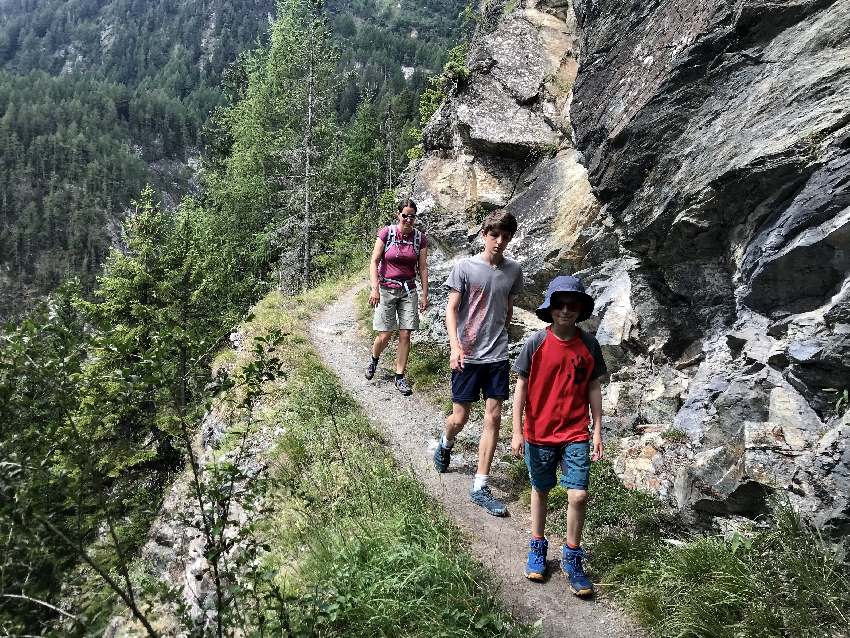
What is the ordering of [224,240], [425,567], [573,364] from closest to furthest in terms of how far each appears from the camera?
[425,567]
[573,364]
[224,240]

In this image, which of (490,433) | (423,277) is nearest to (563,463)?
(490,433)

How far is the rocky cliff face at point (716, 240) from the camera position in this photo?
387cm

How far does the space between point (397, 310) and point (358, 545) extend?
4001mm

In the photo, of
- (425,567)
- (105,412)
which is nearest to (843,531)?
(425,567)

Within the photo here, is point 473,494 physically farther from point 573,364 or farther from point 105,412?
point 105,412

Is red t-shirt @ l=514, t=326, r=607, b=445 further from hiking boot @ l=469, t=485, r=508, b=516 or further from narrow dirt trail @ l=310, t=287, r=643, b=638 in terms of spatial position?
hiking boot @ l=469, t=485, r=508, b=516

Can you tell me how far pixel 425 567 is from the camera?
140 inches

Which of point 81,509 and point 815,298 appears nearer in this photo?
point 81,509

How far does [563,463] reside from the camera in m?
3.92

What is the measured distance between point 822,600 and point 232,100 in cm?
4164

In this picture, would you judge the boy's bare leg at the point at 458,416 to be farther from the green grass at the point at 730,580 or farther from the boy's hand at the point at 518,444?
the green grass at the point at 730,580

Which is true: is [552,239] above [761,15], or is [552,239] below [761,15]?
below

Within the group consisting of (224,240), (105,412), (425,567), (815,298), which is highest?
(815,298)

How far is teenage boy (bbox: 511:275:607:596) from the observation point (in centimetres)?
378
